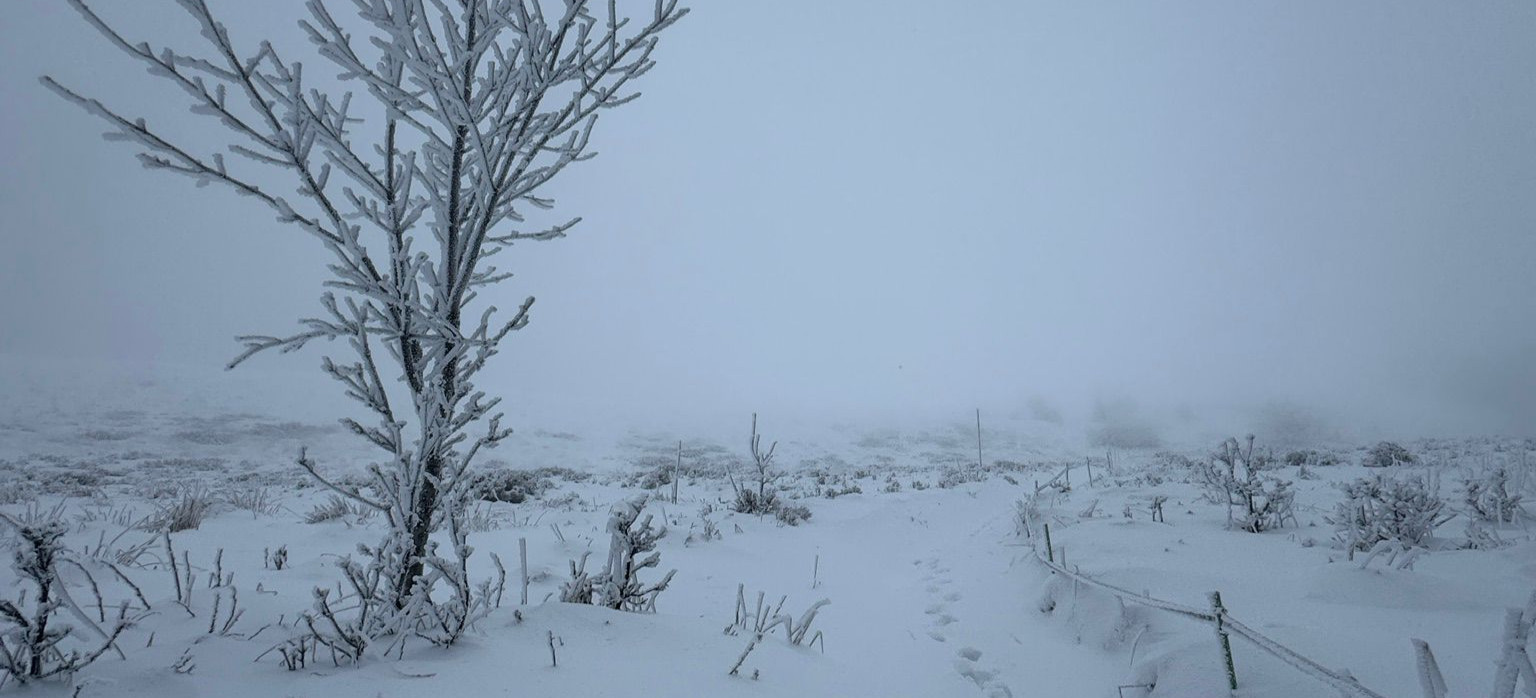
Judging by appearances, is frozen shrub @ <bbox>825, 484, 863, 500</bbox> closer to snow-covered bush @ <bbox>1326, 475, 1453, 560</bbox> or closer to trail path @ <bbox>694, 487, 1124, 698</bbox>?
trail path @ <bbox>694, 487, 1124, 698</bbox>

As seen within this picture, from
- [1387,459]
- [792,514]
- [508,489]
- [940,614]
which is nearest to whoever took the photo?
[940,614]

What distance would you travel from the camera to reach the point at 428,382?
6.77ft

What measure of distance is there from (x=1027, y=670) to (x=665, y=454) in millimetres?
24948

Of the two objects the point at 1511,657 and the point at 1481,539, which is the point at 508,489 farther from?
the point at 1481,539

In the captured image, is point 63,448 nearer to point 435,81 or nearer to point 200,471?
point 200,471

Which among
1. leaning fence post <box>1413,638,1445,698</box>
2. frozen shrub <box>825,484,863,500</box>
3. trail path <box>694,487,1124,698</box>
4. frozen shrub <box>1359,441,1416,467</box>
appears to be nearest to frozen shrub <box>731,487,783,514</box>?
trail path <box>694,487,1124,698</box>

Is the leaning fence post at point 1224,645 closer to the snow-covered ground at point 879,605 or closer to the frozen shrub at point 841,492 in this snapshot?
the snow-covered ground at point 879,605

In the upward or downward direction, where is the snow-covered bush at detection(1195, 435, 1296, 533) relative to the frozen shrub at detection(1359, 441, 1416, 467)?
upward

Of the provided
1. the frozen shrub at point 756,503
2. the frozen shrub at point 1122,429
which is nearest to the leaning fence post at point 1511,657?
the frozen shrub at point 756,503

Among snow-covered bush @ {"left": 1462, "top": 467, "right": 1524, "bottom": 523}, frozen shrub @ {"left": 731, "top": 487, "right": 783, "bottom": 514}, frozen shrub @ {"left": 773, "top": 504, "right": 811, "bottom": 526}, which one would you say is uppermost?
snow-covered bush @ {"left": 1462, "top": 467, "right": 1524, "bottom": 523}

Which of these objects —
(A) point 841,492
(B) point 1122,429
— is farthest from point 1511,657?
(B) point 1122,429

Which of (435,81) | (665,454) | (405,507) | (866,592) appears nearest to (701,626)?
(405,507)

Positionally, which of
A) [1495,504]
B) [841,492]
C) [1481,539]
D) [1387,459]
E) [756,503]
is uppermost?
[1495,504]

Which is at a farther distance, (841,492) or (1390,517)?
(841,492)
